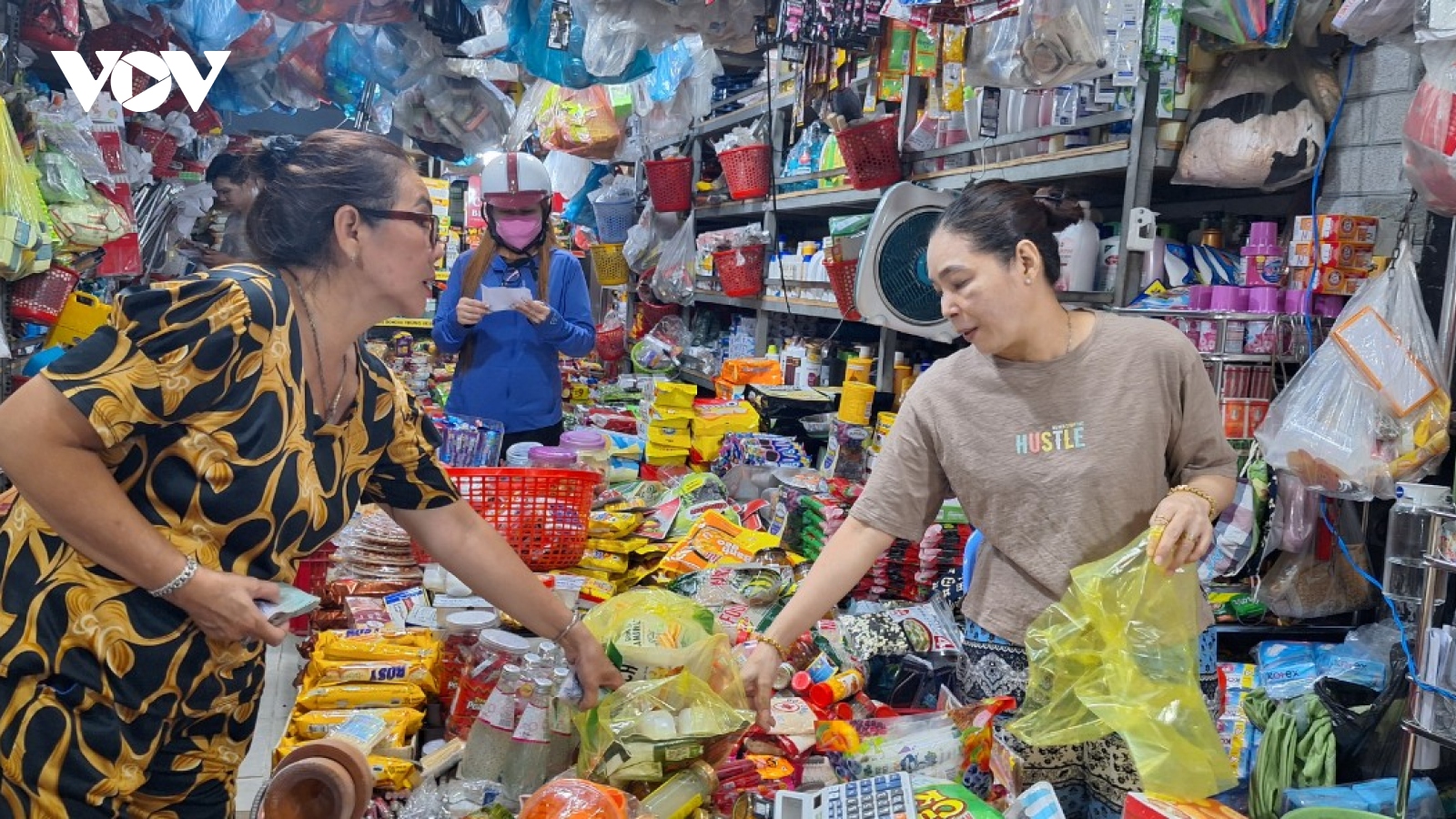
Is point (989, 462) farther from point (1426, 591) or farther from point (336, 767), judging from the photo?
point (336, 767)

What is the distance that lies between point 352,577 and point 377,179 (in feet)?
6.88

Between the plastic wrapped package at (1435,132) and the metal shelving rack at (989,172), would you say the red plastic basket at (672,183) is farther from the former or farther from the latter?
the plastic wrapped package at (1435,132)

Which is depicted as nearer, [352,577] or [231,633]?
[231,633]

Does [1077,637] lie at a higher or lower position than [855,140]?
lower

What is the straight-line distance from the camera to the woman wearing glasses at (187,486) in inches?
53.5

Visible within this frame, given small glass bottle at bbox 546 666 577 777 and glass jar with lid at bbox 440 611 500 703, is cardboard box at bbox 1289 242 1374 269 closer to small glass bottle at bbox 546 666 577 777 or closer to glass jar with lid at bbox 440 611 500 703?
small glass bottle at bbox 546 666 577 777

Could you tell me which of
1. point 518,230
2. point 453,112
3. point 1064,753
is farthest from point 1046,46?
point 453,112

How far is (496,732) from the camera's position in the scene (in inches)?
79.8

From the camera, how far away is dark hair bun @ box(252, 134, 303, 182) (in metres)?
1.63

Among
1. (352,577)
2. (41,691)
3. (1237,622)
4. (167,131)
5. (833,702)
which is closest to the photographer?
(41,691)

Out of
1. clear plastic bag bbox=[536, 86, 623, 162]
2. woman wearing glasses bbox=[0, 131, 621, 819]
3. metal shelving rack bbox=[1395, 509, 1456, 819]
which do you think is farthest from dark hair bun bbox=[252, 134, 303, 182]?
clear plastic bag bbox=[536, 86, 623, 162]

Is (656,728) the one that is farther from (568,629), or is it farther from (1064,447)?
(1064,447)

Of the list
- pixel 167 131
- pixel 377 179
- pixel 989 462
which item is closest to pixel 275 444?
pixel 377 179

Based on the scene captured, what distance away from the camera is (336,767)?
5.41 feet
